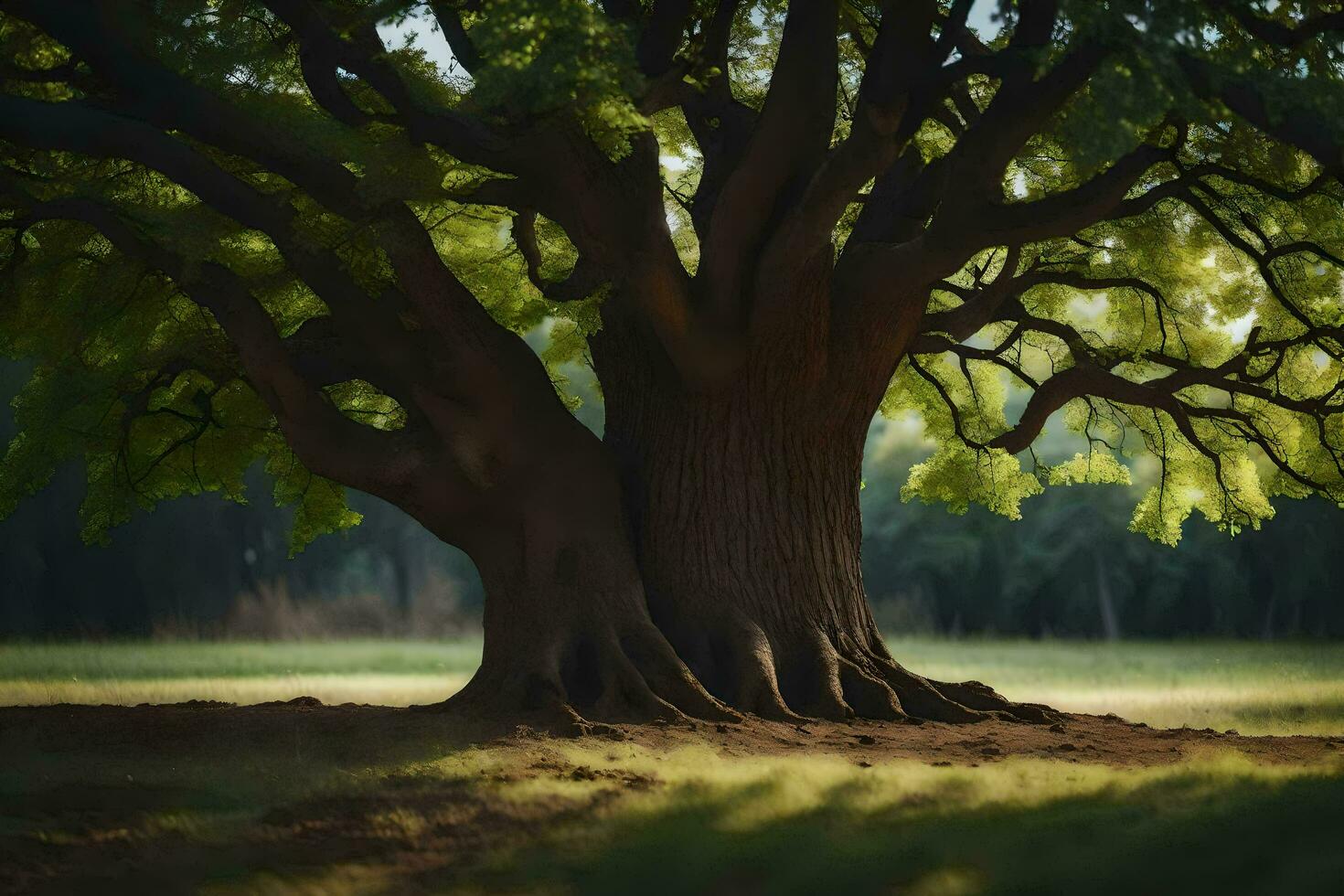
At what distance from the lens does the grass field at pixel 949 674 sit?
586 inches

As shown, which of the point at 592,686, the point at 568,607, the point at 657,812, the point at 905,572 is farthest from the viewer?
the point at 905,572

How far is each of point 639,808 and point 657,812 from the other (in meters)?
0.12

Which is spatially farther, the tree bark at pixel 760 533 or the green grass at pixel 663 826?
the tree bark at pixel 760 533

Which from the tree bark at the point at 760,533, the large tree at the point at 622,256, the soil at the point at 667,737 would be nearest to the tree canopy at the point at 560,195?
the large tree at the point at 622,256

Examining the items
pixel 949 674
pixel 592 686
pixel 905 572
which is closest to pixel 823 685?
pixel 592 686

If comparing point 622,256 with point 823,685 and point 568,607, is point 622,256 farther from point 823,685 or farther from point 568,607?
point 823,685

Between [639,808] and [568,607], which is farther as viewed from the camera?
[568,607]

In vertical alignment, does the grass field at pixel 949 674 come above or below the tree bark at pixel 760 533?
below

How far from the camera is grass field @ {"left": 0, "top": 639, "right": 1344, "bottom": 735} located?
48.8ft

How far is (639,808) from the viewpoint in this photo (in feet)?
21.0

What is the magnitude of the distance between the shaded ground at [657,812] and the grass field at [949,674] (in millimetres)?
5592

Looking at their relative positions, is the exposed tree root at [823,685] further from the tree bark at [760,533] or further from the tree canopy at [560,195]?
the tree canopy at [560,195]

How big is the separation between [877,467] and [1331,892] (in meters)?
29.9

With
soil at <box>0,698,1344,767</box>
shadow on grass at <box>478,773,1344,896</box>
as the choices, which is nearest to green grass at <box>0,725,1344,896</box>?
shadow on grass at <box>478,773,1344,896</box>
